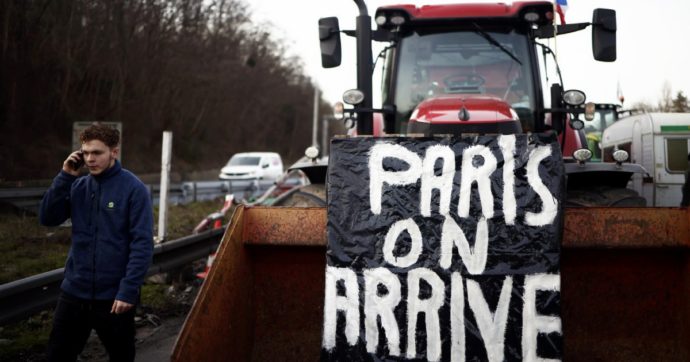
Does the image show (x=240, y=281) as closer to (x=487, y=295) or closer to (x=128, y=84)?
(x=487, y=295)

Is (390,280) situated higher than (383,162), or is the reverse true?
(383,162)

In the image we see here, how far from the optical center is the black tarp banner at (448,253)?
3.37 m

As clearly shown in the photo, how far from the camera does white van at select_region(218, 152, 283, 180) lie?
93.1 feet

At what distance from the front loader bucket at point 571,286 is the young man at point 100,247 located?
529 millimetres

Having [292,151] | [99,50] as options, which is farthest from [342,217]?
[292,151]

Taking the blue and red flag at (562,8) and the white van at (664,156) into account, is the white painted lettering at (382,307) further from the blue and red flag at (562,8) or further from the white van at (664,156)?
the white van at (664,156)

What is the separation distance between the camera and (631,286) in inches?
Result: 149

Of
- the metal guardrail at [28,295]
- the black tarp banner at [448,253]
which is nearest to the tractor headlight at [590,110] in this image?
the black tarp banner at [448,253]

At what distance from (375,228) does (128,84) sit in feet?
89.2

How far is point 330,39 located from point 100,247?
277cm

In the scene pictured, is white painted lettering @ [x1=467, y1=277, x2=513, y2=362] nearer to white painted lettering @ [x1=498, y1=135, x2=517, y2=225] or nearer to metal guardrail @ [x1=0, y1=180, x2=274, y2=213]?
white painted lettering @ [x1=498, y1=135, x2=517, y2=225]

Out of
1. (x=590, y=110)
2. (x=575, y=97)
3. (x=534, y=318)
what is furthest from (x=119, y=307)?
(x=590, y=110)

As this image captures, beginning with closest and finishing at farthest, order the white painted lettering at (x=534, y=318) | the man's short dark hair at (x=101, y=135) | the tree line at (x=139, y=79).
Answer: the white painted lettering at (x=534, y=318) → the man's short dark hair at (x=101, y=135) → the tree line at (x=139, y=79)

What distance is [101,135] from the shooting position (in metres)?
3.70
